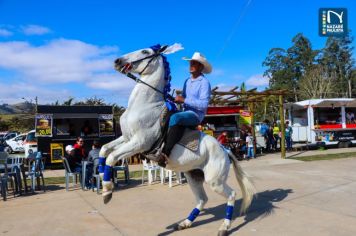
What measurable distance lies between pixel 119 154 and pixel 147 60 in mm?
1248

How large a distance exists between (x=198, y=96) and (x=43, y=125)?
40.6 feet

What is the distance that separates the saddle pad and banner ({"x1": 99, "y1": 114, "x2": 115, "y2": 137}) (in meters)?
12.5

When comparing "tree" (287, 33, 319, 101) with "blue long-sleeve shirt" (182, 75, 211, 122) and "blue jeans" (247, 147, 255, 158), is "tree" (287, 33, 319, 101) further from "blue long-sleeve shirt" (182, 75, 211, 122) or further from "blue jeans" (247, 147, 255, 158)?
"blue long-sleeve shirt" (182, 75, 211, 122)

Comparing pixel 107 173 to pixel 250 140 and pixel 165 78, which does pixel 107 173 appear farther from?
pixel 250 140

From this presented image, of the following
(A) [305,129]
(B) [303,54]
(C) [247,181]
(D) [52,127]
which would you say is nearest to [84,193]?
(C) [247,181]

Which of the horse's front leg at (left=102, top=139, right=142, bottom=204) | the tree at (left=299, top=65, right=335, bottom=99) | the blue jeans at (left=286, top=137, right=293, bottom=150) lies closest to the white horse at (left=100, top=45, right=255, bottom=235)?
the horse's front leg at (left=102, top=139, right=142, bottom=204)

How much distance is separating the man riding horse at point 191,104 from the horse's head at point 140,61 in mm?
583

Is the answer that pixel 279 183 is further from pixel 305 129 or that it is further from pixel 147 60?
pixel 305 129

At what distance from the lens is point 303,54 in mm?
57812

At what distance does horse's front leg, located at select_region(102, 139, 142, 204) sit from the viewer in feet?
14.2

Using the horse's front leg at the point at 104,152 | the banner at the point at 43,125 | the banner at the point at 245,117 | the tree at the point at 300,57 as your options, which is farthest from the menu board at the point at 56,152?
the tree at the point at 300,57

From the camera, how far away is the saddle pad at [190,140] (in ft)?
15.8

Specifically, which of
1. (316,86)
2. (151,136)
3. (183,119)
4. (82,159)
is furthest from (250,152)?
(316,86)

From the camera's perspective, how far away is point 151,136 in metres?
4.53
